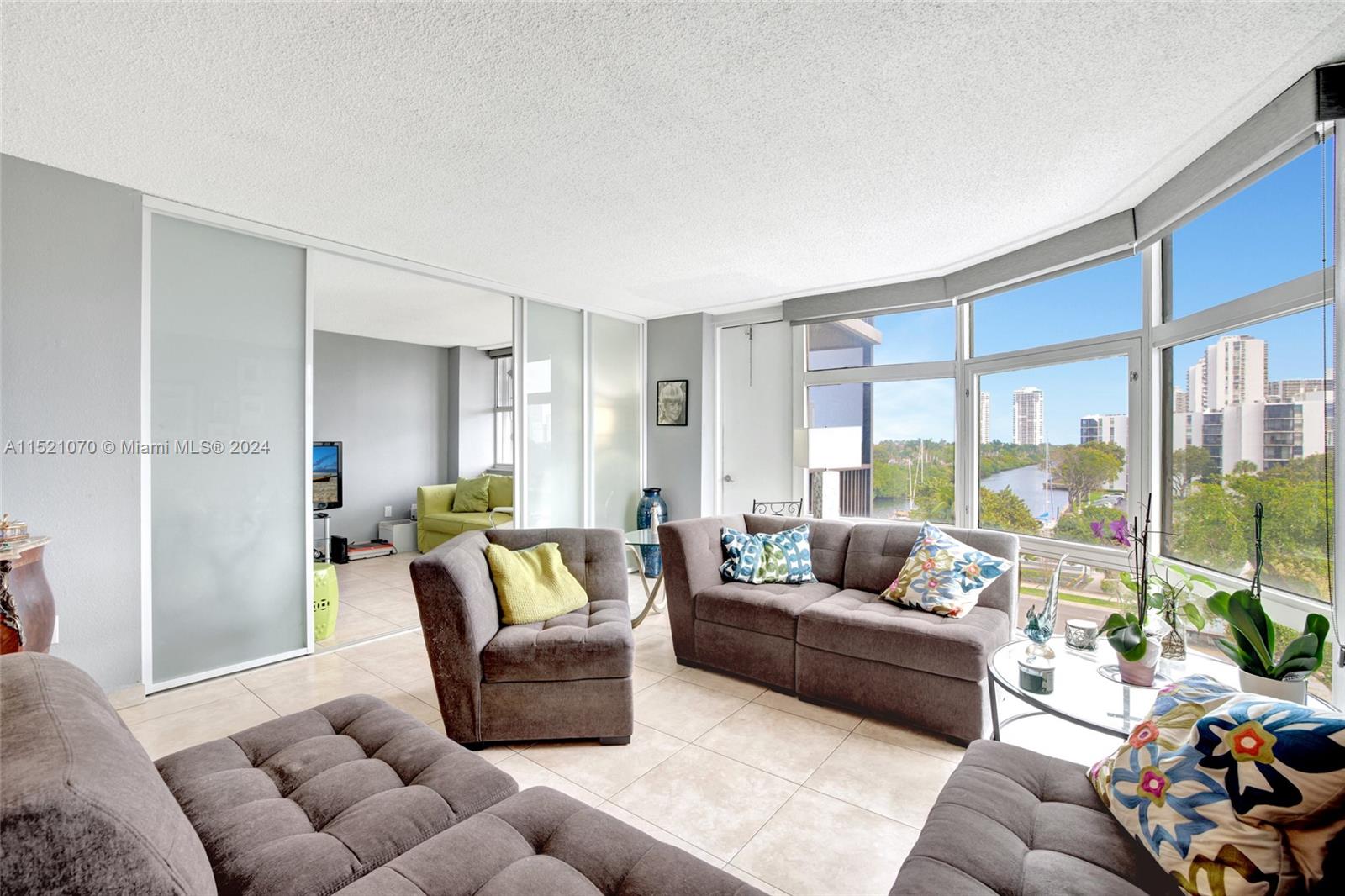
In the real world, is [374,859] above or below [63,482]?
below

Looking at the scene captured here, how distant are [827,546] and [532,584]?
172 centimetres

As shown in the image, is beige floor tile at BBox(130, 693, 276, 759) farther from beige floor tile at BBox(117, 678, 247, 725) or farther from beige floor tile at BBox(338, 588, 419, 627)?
beige floor tile at BBox(338, 588, 419, 627)

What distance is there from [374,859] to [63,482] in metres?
2.63

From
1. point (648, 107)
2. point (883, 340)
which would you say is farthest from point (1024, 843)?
point (883, 340)

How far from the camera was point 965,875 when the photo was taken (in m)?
1.14

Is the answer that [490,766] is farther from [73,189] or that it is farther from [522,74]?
[73,189]

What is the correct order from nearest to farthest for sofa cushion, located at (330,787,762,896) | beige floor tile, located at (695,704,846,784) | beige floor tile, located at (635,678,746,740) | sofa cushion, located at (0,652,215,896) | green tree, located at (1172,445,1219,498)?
sofa cushion, located at (0,652,215,896), sofa cushion, located at (330,787,762,896), beige floor tile, located at (695,704,846,784), beige floor tile, located at (635,678,746,740), green tree, located at (1172,445,1219,498)

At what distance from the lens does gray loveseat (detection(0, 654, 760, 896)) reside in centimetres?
68

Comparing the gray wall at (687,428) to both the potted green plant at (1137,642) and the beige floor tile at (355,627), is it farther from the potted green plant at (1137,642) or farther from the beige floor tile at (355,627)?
the potted green plant at (1137,642)

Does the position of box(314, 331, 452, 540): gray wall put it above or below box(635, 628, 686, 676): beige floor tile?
above

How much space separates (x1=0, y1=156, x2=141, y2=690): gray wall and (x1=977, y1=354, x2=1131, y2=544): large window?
493cm

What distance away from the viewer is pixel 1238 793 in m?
1.02

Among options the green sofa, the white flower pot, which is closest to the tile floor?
the white flower pot

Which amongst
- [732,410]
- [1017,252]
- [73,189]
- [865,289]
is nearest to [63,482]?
[73,189]
